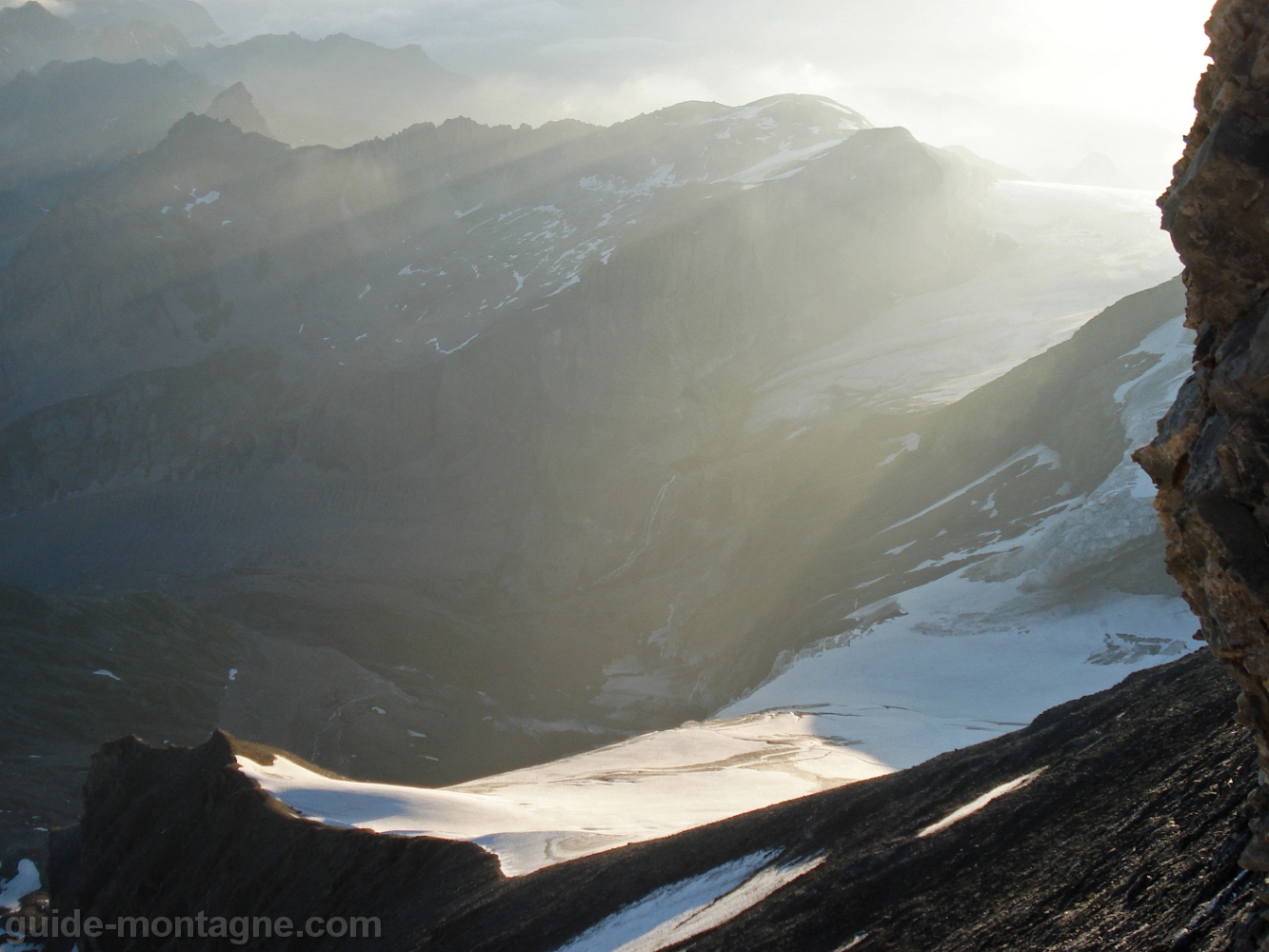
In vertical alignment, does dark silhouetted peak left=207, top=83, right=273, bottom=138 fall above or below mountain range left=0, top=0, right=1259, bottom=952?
above

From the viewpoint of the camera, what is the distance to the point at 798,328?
9344 cm

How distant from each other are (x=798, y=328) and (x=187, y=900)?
7866 centimetres

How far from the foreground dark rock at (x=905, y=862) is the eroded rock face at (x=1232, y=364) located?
6.92 ft

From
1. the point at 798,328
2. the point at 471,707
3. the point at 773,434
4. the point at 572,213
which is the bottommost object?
the point at 471,707

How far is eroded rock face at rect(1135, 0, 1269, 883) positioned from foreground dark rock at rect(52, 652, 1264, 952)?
2.11m

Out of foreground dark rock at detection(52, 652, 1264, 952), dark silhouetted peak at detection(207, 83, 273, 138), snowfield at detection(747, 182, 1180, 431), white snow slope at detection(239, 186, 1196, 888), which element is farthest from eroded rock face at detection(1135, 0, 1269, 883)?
dark silhouetted peak at detection(207, 83, 273, 138)

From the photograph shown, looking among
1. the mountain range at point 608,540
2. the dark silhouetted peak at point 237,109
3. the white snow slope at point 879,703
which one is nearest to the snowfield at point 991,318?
the mountain range at point 608,540

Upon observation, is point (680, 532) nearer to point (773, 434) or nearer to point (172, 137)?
point (773, 434)

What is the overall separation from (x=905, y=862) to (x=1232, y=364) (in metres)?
7.84

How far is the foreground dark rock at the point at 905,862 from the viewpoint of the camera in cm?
911

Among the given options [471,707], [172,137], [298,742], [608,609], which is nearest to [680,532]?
[608,609]

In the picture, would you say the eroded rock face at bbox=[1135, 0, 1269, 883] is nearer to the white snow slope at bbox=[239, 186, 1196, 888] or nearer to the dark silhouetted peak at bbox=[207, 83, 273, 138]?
the white snow slope at bbox=[239, 186, 1196, 888]

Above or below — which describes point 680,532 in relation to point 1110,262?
below

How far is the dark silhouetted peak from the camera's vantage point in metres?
162
